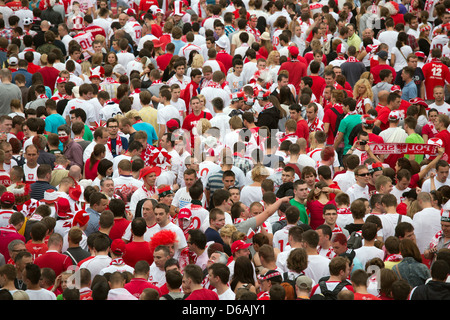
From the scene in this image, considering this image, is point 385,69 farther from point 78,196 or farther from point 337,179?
point 78,196

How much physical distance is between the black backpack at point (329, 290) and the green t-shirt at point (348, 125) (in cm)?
581

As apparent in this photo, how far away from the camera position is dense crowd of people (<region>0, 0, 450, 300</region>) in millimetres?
8078

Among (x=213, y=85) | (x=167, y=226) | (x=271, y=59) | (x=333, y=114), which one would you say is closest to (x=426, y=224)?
(x=167, y=226)

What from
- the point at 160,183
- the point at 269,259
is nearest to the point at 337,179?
the point at 160,183

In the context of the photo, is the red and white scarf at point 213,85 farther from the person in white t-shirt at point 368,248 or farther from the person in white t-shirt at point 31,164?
the person in white t-shirt at point 368,248

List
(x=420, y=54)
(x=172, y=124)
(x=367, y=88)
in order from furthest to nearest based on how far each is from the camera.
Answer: (x=420, y=54) → (x=367, y=88) → (x=172, y=124)

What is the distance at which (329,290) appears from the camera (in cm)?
754

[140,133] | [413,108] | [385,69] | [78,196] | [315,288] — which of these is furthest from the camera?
[385,69]

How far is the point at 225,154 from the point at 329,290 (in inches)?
163

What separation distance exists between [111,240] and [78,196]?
1163 millimetres

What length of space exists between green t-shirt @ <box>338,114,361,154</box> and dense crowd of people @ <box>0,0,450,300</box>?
0.03 meters

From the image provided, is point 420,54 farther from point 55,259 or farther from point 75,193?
point 55,259

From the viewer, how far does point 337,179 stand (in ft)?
37.0

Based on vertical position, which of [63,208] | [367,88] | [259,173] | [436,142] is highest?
[367,88]
